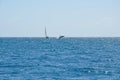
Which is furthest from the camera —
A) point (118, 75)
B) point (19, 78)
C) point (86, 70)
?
point (86, 70)

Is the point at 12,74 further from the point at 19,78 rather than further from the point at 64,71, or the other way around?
the point at 64,71

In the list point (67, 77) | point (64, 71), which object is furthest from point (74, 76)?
point (64, 71)

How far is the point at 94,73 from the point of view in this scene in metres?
46.2

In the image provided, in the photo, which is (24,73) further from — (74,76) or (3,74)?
(74,76)

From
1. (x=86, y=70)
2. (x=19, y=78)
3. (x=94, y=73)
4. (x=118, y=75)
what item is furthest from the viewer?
(x=86, y=70)

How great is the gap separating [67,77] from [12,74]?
7.36 metres

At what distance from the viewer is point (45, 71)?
157 feet

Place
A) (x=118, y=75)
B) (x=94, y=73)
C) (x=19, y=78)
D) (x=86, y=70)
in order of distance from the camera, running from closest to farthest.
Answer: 1. (x=19, y=78)
2. (x=118, y=75)
3. (x=94, y=73)
4. (x=86, y=70)

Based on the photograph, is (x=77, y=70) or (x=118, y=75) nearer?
(x=118, y=75)

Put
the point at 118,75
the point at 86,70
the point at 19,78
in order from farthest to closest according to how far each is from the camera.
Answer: the point at 86,70
the point at 118,75
the point at 19,78

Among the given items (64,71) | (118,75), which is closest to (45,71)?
(64,71)

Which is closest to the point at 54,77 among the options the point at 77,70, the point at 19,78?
the point at 19,78

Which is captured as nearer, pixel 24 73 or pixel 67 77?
pixel 67 77

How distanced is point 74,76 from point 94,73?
3832mm
